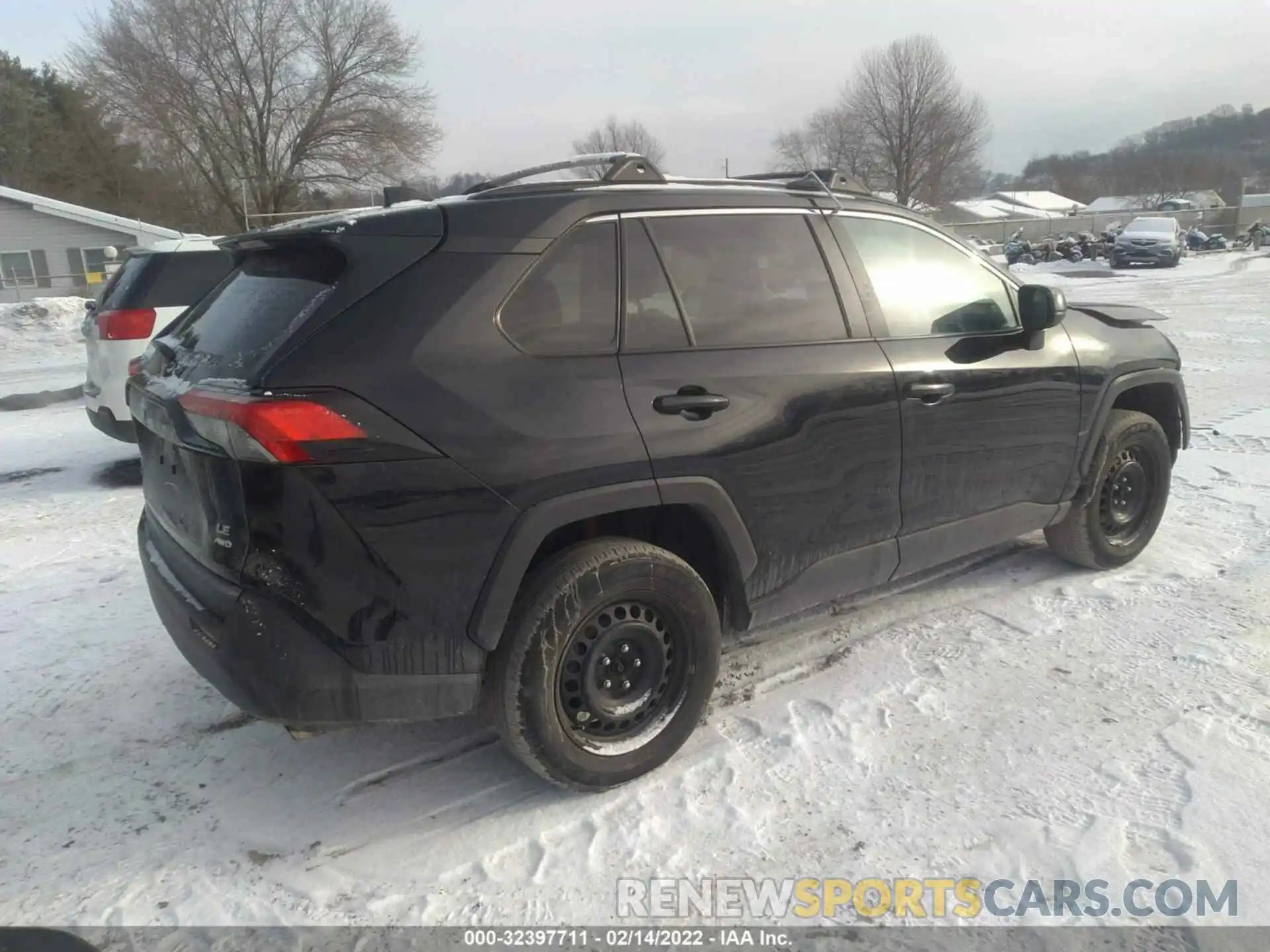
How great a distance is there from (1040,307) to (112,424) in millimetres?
6345

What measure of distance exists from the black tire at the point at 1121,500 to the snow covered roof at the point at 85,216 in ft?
101

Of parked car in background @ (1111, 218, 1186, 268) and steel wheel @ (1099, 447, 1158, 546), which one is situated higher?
parked car in background @ (1111, 218, 1186, 268)

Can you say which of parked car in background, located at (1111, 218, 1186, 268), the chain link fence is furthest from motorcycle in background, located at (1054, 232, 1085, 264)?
the chain link fence

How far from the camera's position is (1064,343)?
4.16 meters

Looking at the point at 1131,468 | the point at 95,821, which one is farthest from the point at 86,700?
the point at 1131,468

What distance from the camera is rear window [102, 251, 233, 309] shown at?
6930 mm

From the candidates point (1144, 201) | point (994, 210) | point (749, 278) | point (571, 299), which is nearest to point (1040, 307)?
point (749, 278)

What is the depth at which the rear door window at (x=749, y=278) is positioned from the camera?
3.07 m

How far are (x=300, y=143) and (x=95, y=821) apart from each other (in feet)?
138

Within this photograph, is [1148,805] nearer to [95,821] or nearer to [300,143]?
[95,821]

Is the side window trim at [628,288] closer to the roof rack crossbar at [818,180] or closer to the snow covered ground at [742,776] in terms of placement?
the roof rack crossbar at [818,180]

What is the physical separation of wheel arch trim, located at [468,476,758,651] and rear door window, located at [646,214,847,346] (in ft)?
1.78

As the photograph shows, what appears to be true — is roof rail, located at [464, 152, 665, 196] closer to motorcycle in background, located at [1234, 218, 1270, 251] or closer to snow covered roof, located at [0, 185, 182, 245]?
snow covered roof, located at [0, 185, 182, 245]

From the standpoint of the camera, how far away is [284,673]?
2414 mm
